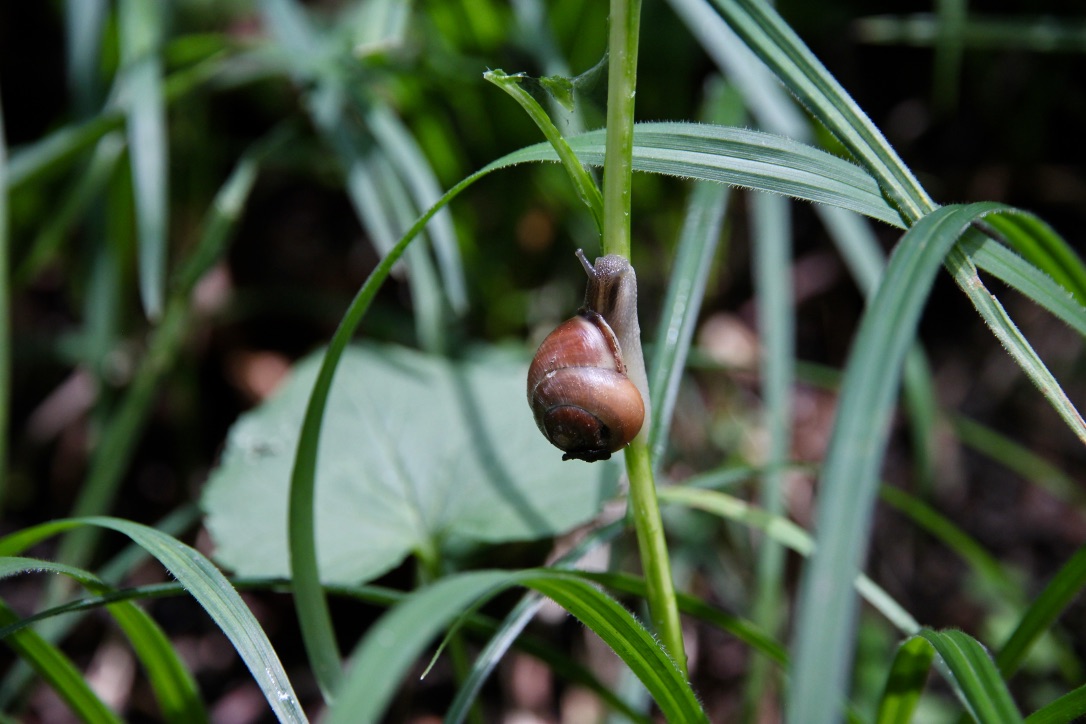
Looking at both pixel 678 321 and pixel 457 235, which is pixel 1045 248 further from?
pixel 457 235

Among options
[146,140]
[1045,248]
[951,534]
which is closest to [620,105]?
[1045,248]

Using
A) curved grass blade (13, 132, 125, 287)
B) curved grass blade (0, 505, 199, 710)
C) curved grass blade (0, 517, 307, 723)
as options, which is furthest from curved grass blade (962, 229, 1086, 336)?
curved grass blade (13, 132, 125, 287)

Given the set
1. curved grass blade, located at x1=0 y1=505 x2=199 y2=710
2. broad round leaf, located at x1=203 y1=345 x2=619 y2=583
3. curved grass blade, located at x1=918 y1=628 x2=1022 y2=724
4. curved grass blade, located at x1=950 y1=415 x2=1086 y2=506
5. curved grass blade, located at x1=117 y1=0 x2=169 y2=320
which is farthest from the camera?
curved grass blade, located at x1=950 y1=415 x2=1086 y2=506

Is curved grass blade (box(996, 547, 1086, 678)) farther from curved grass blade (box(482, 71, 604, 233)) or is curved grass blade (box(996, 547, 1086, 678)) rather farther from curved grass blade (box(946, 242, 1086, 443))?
curved grass blade (box(482, 71, 604, 233))

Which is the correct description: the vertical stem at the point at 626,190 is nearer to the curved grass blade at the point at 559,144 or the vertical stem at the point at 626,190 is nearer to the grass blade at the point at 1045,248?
the curved grass blade at the point at 559,144

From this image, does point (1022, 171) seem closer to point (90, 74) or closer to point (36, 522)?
point (90, 74)
